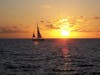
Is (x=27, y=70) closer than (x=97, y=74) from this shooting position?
No

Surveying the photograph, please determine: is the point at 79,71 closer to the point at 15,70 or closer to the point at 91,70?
the point at 91,70

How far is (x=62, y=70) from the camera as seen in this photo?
52.5m

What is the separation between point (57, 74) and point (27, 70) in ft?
20.5

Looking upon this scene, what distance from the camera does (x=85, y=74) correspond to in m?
48.1

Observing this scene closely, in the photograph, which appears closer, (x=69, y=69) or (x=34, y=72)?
(x=34, y=72)

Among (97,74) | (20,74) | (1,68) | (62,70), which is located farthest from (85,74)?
(1,68)

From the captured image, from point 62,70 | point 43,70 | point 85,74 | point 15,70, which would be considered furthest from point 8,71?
point 85,74

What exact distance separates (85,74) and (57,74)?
4.29 m

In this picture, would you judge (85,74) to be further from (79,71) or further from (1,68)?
→ (1,68)

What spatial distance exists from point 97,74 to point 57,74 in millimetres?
6123

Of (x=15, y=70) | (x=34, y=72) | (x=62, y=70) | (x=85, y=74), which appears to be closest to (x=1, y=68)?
(x=15, y=70)

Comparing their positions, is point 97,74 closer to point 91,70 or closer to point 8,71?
point 91,70

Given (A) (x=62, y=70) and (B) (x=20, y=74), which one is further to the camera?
(A) (x=62, y=70)

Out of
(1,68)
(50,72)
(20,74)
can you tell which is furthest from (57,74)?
(1,68)
